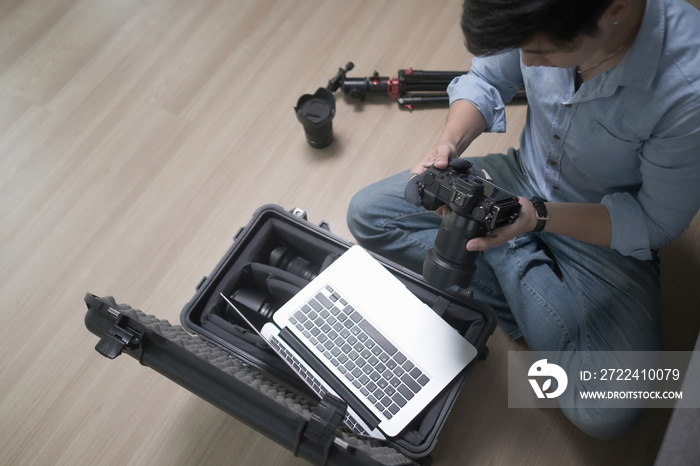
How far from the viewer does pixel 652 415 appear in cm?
123

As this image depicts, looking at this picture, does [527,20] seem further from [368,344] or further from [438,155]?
[368,344]

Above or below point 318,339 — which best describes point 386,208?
above

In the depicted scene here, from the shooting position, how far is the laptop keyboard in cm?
102

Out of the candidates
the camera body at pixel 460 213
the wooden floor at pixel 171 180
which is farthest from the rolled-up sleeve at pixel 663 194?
the wooden floor at pixel 171 180

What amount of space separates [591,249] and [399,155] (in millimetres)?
630

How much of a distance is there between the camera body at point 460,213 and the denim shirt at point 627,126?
0.70 feet

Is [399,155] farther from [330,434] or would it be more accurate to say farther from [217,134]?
[330,434]

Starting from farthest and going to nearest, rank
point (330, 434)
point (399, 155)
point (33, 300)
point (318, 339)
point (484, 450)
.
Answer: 1. point (399, 155)
2. point (33, 300)
3. point (484, 450)
4. point (318, 339)
5. point (330, 434)

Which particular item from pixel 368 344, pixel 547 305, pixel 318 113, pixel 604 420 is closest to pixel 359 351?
pixel 368 344

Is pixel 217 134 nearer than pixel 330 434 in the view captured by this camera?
No

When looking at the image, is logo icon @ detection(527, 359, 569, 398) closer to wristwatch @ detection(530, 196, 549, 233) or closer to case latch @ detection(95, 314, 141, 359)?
wristwatch @ detection(530, 196, 549, 233)

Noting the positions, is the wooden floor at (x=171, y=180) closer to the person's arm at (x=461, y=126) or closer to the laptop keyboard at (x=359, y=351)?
the laptop keyboard at (x=359, y=351)

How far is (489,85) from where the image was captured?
112 centimetres

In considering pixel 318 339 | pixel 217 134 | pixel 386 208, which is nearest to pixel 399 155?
pixel 386 208
